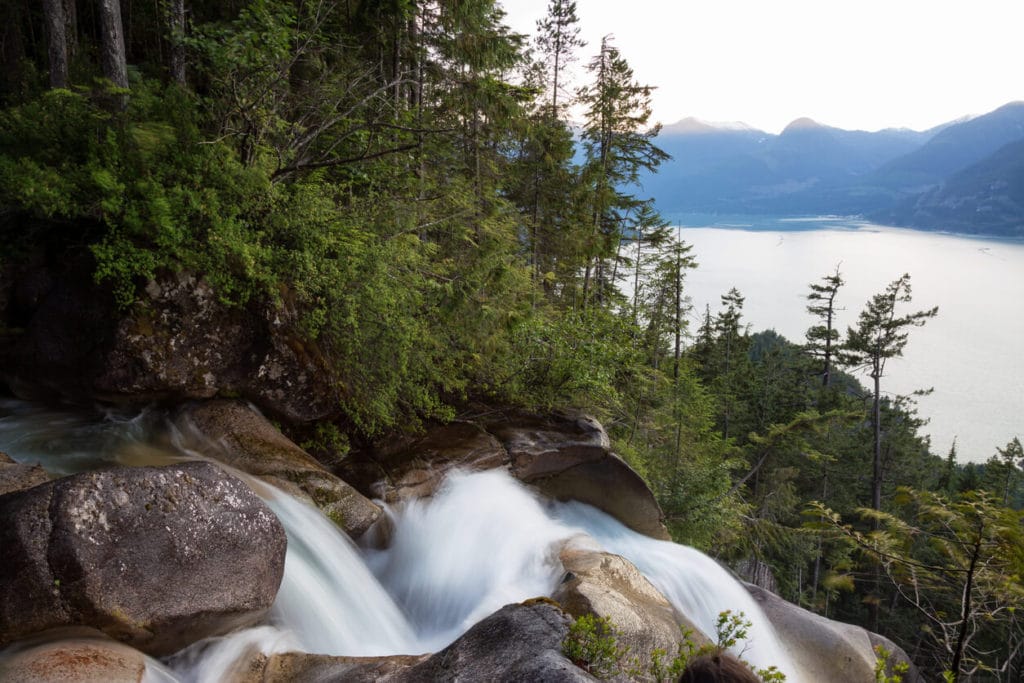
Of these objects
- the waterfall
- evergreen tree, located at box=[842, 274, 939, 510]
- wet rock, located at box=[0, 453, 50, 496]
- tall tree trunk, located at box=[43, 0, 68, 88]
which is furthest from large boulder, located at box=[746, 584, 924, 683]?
evergreen tree, located at box=[842, 274, 939, 510]

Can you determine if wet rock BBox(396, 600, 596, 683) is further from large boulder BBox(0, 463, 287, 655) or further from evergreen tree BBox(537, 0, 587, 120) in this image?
evergreen tree BBox(537, 0, 587, 120)

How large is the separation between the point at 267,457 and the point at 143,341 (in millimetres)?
2081

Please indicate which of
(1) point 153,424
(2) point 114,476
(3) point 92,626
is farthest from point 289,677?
(1) point 153,424

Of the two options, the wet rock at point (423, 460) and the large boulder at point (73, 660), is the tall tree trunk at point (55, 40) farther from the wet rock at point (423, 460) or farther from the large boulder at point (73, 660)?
the large boulder at point (73, 660)

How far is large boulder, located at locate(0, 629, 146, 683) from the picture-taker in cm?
329

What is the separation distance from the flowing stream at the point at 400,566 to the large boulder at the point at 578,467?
0.53 meters

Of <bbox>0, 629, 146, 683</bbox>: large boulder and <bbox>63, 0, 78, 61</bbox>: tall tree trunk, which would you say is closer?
<bbox>0, 629, 146, 683</bbox>: large boulder

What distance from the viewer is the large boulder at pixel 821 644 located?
8648 mm

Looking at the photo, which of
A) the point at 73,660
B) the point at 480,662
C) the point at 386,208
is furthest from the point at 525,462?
the point at 73,660

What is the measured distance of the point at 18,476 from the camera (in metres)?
4.67

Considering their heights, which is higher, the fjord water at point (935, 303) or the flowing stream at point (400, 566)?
the flowing stream at point (400, 566)

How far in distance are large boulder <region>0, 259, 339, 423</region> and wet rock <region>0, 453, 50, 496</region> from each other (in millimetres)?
1704

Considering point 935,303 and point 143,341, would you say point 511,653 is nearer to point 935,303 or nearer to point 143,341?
point 143,341

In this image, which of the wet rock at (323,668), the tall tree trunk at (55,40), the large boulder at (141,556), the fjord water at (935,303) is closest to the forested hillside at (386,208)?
the tall tree trunk at (55,40)
